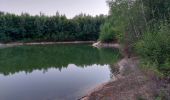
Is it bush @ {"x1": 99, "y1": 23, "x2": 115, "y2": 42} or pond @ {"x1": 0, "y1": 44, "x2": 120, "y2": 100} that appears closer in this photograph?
pond @ {"x1": 0, "y1": 44, "x2": 120, "y2": 100}

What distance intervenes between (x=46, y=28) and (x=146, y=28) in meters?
55.5

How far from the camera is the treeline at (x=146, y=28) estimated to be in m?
14.2

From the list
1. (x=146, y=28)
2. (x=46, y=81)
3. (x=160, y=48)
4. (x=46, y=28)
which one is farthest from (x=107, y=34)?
(x=160, y=48)

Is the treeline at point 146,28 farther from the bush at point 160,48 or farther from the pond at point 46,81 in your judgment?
the pond at point 46,81

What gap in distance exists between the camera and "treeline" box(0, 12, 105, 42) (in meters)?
73.4

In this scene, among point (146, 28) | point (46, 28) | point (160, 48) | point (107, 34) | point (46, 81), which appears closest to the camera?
point (160, 48)

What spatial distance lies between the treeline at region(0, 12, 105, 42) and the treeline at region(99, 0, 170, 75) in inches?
1799

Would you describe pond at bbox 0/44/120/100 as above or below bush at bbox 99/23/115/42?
below

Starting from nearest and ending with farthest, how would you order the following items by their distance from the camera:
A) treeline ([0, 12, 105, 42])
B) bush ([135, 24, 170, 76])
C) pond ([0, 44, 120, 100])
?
1. bush ([135, 24, 170, 76])
2. pond ([0, 44, 120, 100])
3. treeline ([0, 12, 105, 42])

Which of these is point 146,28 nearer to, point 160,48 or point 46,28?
point 160,48

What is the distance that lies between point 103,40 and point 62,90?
41.1m

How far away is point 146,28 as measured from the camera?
910 inches

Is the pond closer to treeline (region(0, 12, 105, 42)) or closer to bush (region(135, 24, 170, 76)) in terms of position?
bush (region(135, 24, 170, 76))

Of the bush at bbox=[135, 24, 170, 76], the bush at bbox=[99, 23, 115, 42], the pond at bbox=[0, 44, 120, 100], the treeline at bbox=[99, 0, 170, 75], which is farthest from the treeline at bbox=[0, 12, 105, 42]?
the bush at bbox=[135, 24, 170, 76]
